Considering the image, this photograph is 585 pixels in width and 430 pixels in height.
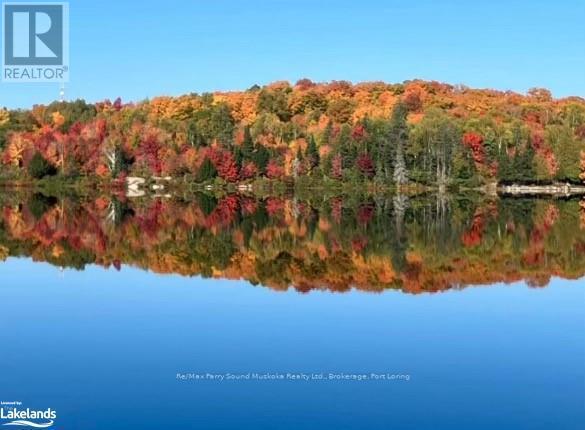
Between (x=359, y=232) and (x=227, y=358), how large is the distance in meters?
16.1

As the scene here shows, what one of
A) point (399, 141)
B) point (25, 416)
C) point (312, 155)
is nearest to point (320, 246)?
point (25, 416)

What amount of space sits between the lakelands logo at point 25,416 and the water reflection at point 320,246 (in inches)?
304

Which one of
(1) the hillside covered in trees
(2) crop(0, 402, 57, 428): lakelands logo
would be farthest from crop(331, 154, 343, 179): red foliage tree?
(2) crop(0, 402, 57, 428): lakelands logo

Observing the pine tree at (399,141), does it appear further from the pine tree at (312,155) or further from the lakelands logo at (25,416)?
the lakelands logo at (25,416)

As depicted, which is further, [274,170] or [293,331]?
[274,170]

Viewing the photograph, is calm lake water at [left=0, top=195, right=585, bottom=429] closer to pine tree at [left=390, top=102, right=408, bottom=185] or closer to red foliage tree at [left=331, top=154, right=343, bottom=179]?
pine tree at [left=390, top=102, right=408, bottom=185]

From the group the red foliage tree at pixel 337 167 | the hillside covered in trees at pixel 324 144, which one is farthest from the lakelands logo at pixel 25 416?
the red foliage tree at pixel 337 167

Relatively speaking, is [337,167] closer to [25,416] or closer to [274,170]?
[274,170]

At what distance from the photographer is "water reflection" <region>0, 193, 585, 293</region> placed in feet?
55.8

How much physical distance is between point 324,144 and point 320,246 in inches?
1970

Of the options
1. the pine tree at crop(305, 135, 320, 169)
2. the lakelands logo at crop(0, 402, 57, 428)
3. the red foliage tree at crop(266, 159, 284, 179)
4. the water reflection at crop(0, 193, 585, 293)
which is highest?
the pine tree at crop(305, 135, 320, 169)

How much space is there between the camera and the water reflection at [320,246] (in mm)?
17016

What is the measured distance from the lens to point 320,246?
22.0m

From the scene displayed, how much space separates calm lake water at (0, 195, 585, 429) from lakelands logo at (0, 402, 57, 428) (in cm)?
13
